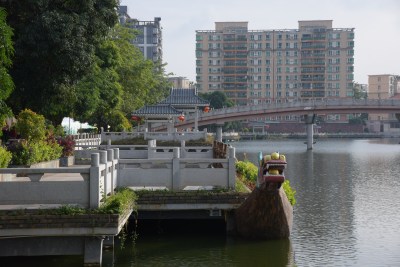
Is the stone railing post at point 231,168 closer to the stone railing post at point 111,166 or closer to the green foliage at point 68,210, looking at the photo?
the stone railing post at point 111,166

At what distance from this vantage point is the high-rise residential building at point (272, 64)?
468ft

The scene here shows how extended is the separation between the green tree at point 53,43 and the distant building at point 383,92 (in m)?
127

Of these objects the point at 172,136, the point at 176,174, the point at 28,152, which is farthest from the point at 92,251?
the point at 172,136

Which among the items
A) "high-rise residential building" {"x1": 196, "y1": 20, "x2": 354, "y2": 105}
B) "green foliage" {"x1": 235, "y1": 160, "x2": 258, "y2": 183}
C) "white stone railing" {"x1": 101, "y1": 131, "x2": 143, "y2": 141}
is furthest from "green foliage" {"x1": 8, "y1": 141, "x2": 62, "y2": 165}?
"high-rise residential building" {"x1": 196, "y1": 20, "x2": 354, "y2": 105}

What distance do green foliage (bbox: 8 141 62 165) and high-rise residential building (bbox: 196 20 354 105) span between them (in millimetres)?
125124

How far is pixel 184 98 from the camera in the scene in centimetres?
4350

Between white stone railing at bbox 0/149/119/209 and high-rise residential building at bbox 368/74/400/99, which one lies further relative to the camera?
high-rise residential building at bbox 368/74/400/99

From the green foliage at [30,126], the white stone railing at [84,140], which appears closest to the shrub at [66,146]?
the green foliage at [30,126]

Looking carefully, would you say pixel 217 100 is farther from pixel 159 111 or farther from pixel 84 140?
pixel 84 140

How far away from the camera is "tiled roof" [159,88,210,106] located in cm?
4291

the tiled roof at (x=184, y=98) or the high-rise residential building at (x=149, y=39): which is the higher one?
the high-rise residential building at (x=149, y=39)

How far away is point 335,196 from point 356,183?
261 inches

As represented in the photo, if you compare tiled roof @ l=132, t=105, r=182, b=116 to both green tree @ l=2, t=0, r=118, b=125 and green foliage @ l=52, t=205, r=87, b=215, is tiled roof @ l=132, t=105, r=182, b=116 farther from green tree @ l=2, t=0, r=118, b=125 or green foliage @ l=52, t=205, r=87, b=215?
green foliage @ l=52, t=205, r=87, b=215

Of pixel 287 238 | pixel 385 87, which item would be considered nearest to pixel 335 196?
pixel 287 238
